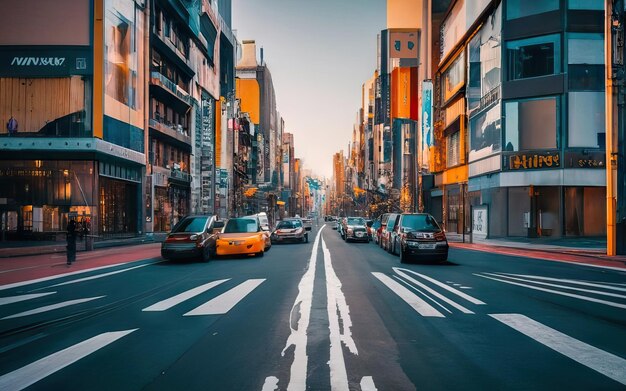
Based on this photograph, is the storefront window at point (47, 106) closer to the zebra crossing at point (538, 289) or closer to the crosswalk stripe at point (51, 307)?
the crosswalk stripe at point (51, 307)

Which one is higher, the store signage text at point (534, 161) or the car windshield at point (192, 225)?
the store signage text at point (534, 161)

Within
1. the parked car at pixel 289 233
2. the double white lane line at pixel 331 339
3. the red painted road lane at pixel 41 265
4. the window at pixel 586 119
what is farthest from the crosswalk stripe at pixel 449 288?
the window at pixel 586 119

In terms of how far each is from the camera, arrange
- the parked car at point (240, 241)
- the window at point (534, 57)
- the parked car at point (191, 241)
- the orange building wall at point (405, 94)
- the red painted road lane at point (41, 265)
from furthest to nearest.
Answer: the orange building wall at point (405, 94) → the window at point (534, 57) → the parked car at point (240, 241) → the parked car at point (191, 241) → the red painted road lane at point (41, 265)

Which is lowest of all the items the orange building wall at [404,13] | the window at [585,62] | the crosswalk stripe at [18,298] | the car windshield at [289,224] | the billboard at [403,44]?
the crosswalk stripe at [18,298]

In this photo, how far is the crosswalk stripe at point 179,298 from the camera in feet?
28.5

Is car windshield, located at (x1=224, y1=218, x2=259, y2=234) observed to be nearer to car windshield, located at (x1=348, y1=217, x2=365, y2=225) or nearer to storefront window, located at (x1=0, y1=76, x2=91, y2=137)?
car windshield, located at (x1=348, y1=217, x2=365, y2=225)

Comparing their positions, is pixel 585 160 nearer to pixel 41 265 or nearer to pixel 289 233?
pixel 289 233

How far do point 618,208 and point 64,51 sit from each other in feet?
105

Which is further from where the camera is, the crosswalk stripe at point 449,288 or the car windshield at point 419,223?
the car windshield at point 419,223

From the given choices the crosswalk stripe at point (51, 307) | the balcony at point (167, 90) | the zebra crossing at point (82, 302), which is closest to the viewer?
the zebra crossing at point (82, 302)

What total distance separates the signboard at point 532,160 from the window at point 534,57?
5.15m


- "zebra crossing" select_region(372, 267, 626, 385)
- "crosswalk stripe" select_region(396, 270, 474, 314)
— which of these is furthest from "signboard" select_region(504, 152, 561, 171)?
"crosswalk stripe" select_region(396, 270, 474, 314)

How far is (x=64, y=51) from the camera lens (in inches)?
1250

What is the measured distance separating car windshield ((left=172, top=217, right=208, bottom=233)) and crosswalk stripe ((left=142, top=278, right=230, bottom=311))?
22.5ft
